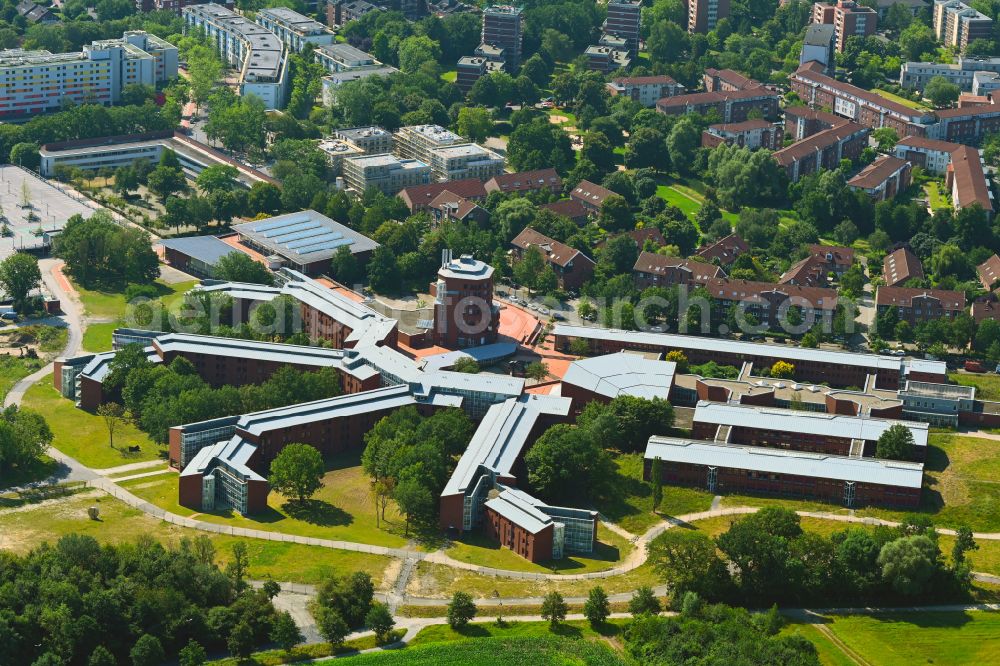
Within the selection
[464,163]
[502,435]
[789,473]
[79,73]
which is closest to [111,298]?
[464,163]

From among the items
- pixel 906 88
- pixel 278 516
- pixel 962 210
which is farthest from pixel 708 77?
pixel 278 516

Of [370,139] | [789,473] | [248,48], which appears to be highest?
[248,48]

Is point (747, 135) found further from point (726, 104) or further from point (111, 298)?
point (111, 298)

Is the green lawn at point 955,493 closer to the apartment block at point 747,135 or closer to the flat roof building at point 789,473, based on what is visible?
the flat roof building at point 789,473

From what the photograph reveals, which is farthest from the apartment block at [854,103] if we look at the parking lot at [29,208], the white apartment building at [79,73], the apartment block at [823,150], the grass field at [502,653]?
the grass field at [502,653]

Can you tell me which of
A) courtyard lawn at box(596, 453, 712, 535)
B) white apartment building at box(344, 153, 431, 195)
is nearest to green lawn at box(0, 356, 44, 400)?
white apartment building at box(344, 153, 431, 195)

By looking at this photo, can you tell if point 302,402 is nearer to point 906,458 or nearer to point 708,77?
point 906,458
